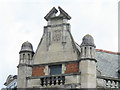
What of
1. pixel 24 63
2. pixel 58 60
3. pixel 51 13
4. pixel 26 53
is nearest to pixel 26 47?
pixel 26 53

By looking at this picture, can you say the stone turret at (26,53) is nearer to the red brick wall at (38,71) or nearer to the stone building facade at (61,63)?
the stone building facade at (61,63)

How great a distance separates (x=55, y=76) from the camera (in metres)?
26.1

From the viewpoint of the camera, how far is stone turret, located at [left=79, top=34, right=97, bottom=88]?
25.2 metres

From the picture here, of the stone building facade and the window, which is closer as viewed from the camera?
the stone building facade

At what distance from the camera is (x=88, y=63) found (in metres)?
25.6

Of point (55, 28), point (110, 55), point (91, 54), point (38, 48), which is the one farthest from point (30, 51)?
point (110, 55)

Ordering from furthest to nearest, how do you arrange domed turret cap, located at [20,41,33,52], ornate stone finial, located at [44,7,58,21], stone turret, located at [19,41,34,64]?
1. ornate stone finial, located at [44,7,58,21]
2. domed turret cap, located at [20,41,33,52]
3. stone turret, located at [19,41,34,64]

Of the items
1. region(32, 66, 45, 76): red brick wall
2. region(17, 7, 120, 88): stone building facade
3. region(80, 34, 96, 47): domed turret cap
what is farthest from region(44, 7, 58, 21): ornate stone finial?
region(32, 66, 45, 76): red brick wall

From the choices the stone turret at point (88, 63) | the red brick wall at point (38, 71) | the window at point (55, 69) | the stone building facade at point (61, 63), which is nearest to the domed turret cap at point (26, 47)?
the stone building facade at point (61, 63)

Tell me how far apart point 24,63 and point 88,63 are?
453 cm

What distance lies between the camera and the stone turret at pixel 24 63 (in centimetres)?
2698

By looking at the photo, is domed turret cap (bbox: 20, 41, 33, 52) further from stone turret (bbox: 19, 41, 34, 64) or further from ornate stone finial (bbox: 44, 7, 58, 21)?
ornate stone finial (bbox: 44, 7, 58, 21)

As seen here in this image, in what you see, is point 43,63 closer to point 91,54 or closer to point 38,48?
point 38,48

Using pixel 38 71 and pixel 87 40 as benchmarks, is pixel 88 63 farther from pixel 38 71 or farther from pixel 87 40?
pixel 38 71
